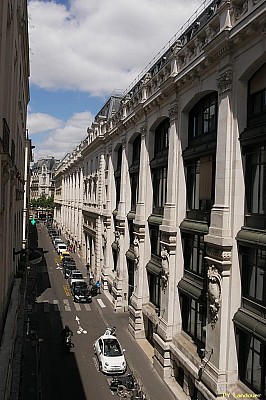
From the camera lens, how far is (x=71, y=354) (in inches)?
1083

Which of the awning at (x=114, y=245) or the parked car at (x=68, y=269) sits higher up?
the awning at (x=114, y=245)

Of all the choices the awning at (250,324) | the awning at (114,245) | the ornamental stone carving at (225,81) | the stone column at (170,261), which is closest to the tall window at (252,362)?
the awning at (250,324)

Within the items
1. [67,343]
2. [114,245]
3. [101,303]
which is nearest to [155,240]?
[67,343]

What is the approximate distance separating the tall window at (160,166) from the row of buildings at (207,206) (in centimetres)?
10

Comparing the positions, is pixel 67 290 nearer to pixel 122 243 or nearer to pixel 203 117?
pixel 122 243

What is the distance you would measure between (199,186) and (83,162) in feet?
159

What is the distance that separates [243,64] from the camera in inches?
678

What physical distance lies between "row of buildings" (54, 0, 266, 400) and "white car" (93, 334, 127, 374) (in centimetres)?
236

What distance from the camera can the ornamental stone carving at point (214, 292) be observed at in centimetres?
1814

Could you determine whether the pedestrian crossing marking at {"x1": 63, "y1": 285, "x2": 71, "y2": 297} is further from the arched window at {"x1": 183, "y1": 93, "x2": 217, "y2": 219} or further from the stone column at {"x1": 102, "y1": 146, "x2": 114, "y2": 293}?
the arched window at {"x1": 183, "y1": 93, "x2": 217, "y2": 219}

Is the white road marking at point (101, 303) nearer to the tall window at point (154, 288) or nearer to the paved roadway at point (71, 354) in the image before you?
the paved roadway at point (71, 354)

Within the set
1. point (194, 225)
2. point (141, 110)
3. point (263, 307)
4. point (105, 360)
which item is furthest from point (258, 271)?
point (141, 110)

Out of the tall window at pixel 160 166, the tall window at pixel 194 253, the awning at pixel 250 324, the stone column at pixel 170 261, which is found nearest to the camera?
the awning at pixel 250 324

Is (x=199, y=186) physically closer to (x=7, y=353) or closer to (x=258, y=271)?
(x=258, y=271)
